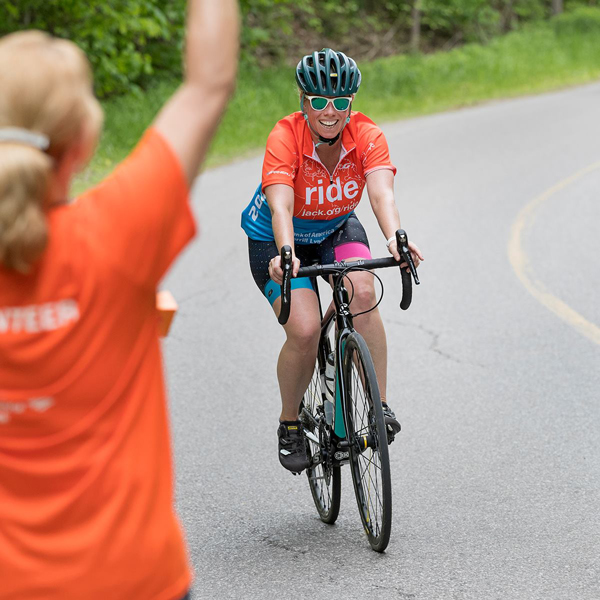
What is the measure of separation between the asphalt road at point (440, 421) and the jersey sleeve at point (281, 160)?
1631 mm

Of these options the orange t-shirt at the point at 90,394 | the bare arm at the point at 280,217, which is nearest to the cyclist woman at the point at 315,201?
the bare arm at the point at 280,217

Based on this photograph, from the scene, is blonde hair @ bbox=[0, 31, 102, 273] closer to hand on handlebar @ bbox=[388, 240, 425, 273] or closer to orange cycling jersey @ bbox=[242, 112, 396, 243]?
hand on handlebar @ bbox=[388, 240, 425, 273]

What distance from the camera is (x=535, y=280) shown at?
9.21 m

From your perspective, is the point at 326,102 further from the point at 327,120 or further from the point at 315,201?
the point at 315,201

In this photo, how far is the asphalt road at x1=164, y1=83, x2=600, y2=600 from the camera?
422cm

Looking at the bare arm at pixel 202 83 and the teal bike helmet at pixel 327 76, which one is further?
the teal bike helmet at pixel 327 76

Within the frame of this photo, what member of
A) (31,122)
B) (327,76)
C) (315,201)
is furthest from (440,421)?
(31,122)

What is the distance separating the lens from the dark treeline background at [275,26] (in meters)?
17.2

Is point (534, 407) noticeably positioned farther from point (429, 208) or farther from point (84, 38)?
point (84, 38)

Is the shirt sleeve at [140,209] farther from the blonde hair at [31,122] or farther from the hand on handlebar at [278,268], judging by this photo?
the hand on handlebar at [278,268]

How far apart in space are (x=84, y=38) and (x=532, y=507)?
48.6 feet

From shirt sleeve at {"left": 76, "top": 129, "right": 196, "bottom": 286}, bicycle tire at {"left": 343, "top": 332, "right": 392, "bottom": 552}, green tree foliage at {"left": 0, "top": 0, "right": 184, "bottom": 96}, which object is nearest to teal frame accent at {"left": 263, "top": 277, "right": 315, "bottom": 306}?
bicycle tire at {"left": 343, "top": 332, "right": 392, "bottom": 552}

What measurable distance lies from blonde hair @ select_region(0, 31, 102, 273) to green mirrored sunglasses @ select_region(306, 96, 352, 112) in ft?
9.30

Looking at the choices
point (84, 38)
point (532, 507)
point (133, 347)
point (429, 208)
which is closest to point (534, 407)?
point (532, 507)
